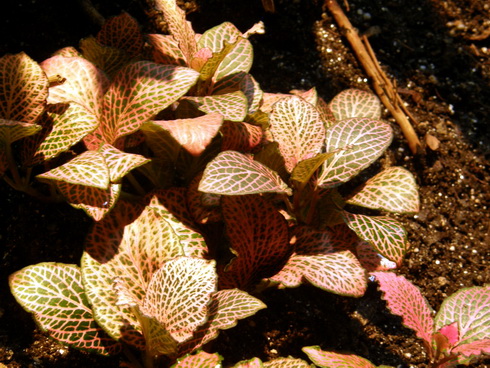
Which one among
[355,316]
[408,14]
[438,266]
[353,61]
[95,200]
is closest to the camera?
[95,200]

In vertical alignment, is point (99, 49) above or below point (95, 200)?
above

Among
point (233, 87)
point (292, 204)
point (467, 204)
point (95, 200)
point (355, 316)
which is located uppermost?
point (233, 87)

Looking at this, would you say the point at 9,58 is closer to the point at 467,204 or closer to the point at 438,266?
the point at 438,266

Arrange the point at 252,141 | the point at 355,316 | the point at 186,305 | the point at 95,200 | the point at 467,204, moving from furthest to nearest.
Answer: the point at 467,204 < the point at 355,316 < the point at 252,141 < the point at 95,200 < the point at 186,305

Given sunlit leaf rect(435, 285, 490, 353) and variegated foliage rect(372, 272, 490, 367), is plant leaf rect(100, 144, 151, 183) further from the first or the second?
sunlit leaf rect(435, 285, 490, 353)

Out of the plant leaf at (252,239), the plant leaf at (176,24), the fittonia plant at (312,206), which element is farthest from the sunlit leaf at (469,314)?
the plant leaf at (176,24)

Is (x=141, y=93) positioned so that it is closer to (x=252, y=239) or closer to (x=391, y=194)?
(x=252, y=239)

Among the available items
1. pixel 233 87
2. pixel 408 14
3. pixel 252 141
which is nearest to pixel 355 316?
pixel 252 141

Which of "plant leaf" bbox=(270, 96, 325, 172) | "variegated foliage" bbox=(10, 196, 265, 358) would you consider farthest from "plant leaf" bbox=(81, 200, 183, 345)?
"plant leaf" bbox=(270, 96, 325, 172)
